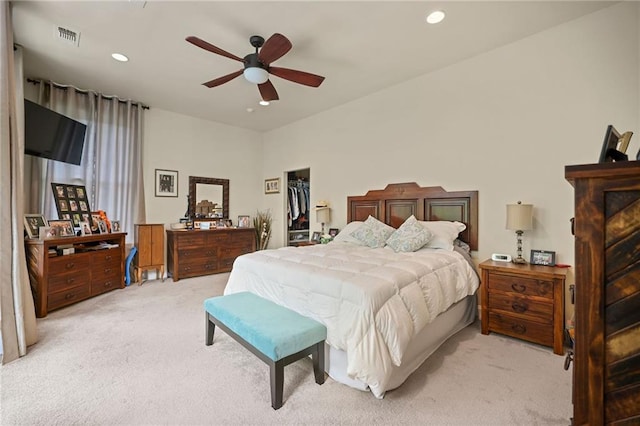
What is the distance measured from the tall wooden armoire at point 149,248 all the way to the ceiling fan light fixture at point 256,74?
308 cm

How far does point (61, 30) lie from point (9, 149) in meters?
1.37

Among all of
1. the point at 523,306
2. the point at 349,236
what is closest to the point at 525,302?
the point at 523,306

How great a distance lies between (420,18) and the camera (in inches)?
101

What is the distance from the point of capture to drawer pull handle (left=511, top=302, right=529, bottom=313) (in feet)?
8.11

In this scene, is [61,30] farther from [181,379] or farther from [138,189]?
[181,379]

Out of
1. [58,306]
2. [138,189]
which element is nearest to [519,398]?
[58,306]

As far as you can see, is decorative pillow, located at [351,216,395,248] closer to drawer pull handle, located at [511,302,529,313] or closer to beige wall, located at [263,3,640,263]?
beige wall, located at [263,3,640,263]

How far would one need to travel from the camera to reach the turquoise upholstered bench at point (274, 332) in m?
1.68

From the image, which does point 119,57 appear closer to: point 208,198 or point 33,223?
point 33,223

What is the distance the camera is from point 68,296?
10.9 ft

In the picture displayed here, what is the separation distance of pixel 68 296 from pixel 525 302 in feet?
16.2

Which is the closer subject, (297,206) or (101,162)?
(101,162)

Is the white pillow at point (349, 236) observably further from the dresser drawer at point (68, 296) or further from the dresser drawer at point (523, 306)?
the dresser drawer at point (68, 296)

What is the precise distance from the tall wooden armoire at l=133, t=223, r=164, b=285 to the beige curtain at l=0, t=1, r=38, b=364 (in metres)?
2.06
